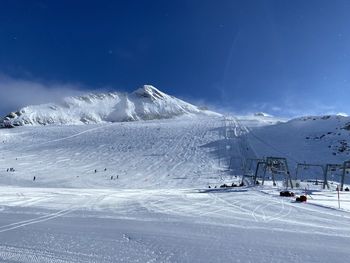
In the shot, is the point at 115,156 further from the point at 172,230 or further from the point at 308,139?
the point at 172,230

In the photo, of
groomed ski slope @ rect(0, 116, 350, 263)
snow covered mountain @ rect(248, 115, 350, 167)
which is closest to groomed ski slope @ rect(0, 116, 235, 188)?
snow covered mountain @ rect(248, 115, 350, 167)

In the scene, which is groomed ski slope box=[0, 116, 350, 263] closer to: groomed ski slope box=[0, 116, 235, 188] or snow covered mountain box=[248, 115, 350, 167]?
groomed ski slope box=[0, 116, 235, 188]

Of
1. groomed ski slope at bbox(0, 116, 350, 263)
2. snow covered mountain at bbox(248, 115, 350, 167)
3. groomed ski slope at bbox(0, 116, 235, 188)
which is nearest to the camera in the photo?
groomed ski slope at bbox(0, 116, 350, 263)

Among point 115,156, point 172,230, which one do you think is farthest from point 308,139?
point 172,230

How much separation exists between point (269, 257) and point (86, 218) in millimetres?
5222

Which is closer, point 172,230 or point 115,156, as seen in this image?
point 172,230

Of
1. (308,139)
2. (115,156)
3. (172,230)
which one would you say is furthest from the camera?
(308,139)

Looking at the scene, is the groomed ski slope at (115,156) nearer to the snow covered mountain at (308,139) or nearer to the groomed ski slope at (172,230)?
the snow covered mountain at (308,139)

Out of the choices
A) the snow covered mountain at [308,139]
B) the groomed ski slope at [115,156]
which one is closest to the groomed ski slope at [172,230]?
the groomed ski slope at [115,156]

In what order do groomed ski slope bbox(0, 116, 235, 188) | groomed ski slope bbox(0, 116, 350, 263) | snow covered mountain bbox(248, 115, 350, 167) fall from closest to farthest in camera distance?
groomed ski slope bbox(0, 116, 350, 263) → groomed ski slope bbox(0, 116, 235, 188) → snow covered mountain bbox(248, 115, 350, 167)

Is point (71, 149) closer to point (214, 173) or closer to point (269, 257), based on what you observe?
point (214, 173)

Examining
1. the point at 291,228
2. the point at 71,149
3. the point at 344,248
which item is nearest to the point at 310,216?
the point at 291,228

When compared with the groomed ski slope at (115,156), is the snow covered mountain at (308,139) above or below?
above

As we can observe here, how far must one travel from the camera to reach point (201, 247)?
22.9 feet
